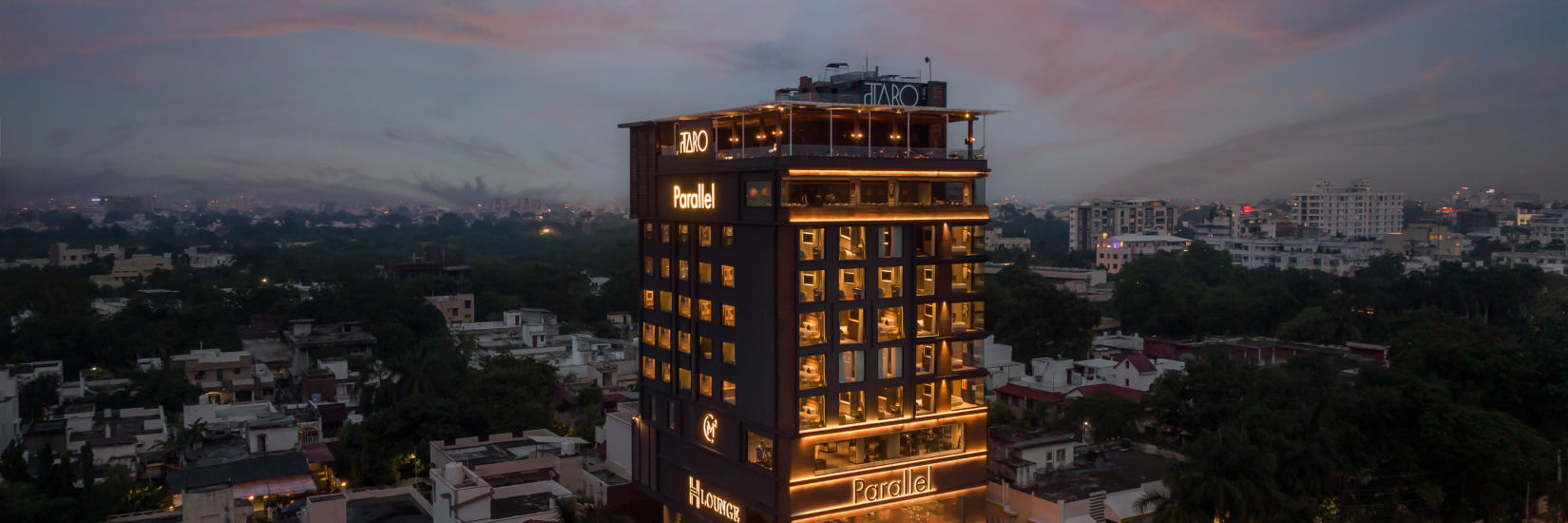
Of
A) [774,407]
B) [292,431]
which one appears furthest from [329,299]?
[774,407]

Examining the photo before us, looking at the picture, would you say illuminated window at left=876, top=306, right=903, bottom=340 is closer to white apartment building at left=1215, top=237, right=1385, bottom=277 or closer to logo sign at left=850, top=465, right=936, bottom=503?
logo sign at left=850, top=465, right=936, bottom=503

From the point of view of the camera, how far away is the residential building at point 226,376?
145ft

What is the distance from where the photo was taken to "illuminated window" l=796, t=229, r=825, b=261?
23016mm

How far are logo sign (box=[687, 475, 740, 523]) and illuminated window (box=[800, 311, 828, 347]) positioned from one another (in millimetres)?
4411

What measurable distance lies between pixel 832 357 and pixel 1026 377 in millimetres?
24329

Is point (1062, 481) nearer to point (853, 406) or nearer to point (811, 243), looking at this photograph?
point (853, 406)

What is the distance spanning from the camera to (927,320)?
982 inches

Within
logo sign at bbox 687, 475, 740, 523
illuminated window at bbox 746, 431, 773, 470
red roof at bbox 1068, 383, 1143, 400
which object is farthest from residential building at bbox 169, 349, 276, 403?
red roof at bbox 1068, 383, 1143, 400

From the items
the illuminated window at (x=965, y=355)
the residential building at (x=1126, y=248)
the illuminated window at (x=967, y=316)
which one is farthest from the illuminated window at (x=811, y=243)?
the residential building at (x=1126, y=248)

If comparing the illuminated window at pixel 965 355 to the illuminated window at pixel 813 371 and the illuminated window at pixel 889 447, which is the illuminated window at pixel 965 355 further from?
the illuminated window at pixel 813 371

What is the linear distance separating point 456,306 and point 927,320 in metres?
51.9

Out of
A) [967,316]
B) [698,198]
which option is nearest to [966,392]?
[967,316]

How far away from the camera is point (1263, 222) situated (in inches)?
6334

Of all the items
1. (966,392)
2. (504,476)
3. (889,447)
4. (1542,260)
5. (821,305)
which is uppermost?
(821,305)
